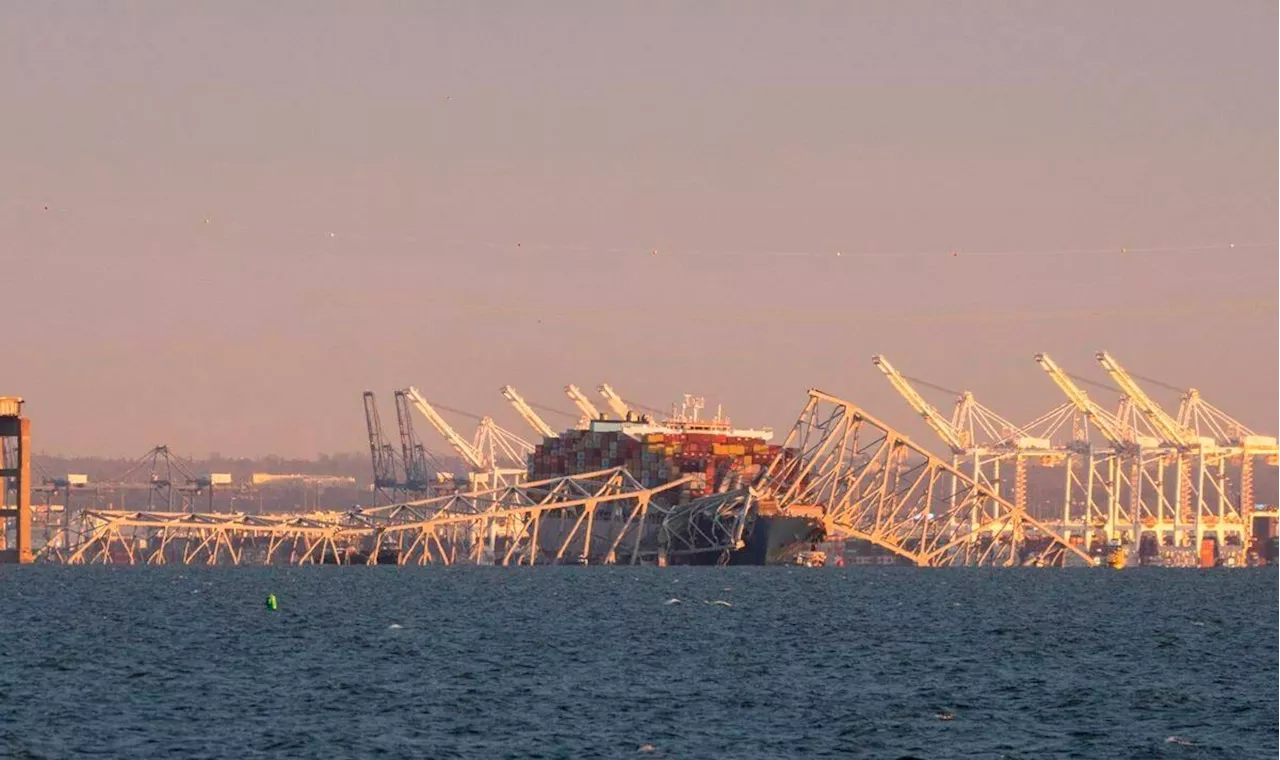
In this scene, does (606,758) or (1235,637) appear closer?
(606,758)

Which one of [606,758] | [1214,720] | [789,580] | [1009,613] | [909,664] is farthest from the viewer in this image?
[789,580]

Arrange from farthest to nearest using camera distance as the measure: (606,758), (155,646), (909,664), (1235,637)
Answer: (1235,637), (155,646), (909,664), (606,758)

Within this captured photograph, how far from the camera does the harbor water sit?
59188mm

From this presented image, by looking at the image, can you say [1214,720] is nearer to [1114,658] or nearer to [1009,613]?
[1114,658]

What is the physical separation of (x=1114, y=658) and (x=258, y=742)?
1771 inches

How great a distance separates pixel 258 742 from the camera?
57.9 m

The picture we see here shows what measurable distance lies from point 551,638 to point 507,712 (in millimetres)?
32547

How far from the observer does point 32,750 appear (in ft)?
185

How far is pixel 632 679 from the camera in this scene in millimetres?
76812

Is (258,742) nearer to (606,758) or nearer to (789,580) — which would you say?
(606,758)

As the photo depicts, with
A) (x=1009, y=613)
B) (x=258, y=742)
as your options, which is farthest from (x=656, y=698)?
(x=1009, y=613)

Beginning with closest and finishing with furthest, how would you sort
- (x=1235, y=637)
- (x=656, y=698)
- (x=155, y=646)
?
1. (x=656, y=698)
2. (x=155, y=646)
3. (x=1235, y=637)

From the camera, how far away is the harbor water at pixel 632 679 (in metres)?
59.2

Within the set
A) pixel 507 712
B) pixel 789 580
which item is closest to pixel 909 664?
pixel 507 712
